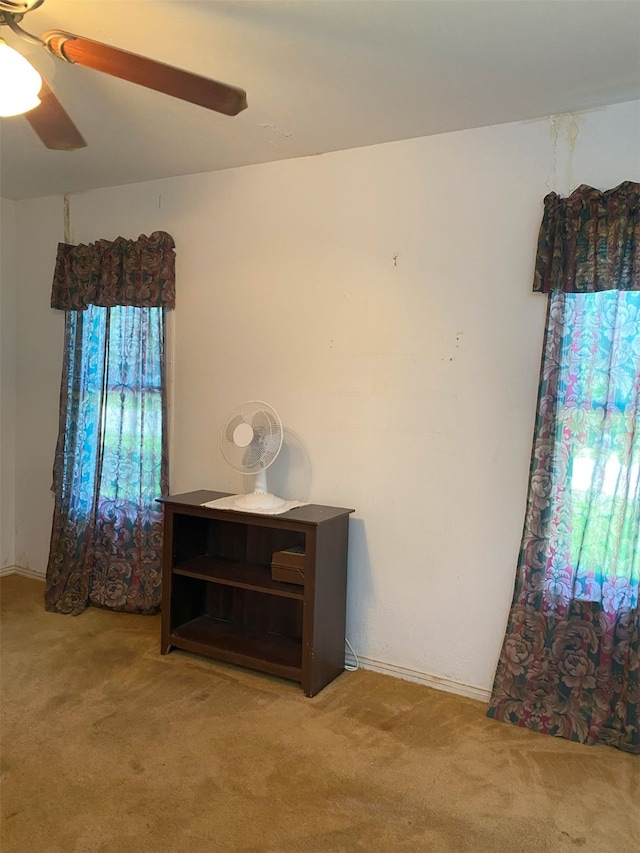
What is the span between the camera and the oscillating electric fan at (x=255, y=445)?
2951 millimetres

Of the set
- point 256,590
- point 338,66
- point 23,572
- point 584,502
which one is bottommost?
point 23,572

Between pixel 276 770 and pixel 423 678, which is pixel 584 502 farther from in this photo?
pixel 276 770

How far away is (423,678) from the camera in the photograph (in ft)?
9.49

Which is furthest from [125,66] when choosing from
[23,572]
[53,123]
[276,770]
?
[23,572]

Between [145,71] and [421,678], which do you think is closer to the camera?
[145,71]

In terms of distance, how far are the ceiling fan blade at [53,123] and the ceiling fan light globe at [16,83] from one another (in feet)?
0.41

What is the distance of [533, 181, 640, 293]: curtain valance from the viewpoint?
7.75ft

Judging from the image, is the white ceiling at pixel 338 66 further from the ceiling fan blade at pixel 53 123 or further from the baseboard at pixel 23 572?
the baseboard at pixel 23 572

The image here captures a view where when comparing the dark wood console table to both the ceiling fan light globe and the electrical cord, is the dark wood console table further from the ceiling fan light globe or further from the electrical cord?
the ceiling fan light globe

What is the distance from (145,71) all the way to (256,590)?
2.08 m

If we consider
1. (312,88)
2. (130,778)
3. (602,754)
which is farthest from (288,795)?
(312,88)

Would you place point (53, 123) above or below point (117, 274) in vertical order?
above

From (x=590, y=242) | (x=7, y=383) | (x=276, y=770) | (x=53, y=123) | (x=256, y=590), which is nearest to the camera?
(x=53, y=123)

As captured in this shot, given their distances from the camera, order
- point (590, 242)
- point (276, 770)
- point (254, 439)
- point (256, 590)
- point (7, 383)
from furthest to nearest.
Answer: point (7, 383) < point (254, 439) < point (256, 590) < point (590, 242) < point (276, 770)
